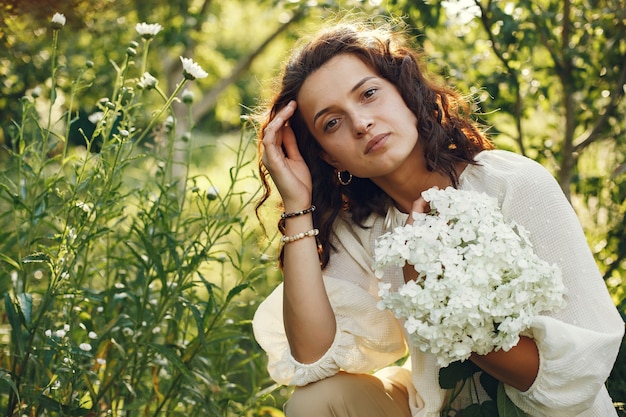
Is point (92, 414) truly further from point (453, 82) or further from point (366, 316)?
point (453, 82)

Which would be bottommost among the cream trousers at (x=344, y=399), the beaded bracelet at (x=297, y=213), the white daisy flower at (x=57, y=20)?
the cream trousers at (x=344, y=399)

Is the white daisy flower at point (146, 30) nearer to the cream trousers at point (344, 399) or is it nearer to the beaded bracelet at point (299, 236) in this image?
the beaded bracelet at point (299, 236)

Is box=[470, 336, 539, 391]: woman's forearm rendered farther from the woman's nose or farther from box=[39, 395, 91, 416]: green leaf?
box=[39, 395, 91, 416]: green leaf

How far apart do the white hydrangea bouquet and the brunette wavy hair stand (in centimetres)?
53

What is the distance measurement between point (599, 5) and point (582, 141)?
21.3 inches

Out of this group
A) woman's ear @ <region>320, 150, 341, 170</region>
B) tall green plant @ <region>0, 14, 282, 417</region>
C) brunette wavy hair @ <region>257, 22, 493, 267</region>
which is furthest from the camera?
woman's ear @ <region>320, 150, 341, 170</region>

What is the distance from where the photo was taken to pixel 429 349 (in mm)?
1746

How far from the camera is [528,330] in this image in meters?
1.91

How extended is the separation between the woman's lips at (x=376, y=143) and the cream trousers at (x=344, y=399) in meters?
0.63

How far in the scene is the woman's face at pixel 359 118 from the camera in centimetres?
216

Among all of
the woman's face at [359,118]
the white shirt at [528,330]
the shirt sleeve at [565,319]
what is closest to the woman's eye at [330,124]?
the woman's face at [359,118]

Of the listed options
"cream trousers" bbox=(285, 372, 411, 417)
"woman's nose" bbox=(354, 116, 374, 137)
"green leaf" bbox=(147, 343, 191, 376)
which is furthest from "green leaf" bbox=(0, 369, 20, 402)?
"woman's nose" bbox=(354, 116, 374, 137)

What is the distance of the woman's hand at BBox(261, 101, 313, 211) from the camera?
2324mm

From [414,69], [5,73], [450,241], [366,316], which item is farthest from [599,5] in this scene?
[5,73]
